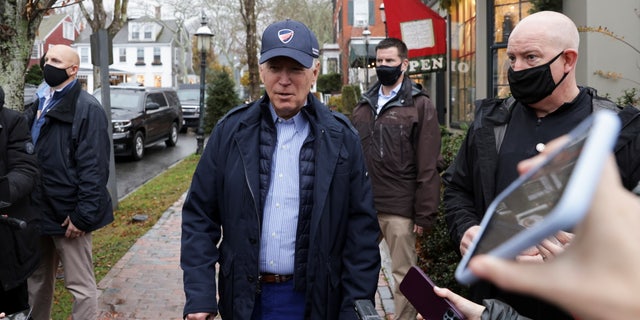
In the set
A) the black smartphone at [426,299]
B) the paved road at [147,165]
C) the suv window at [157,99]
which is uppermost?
the suv window at [157,99]

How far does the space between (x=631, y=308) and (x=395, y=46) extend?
495cm

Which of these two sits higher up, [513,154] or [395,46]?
[395,46]

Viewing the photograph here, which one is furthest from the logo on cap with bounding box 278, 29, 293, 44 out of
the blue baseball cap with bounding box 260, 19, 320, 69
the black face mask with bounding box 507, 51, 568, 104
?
the black face mask with bounding box 507, 51, 568, 104

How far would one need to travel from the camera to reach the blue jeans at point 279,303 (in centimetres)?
304

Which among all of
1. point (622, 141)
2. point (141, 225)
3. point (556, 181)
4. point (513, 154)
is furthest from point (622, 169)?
point (141, 225)

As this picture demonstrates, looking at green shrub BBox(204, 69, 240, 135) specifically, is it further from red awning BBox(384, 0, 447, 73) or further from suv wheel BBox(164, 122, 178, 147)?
red awning BBox(384, 0, 447, 73)

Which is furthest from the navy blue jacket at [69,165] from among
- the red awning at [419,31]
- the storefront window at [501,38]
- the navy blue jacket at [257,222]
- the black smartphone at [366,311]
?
the red awning at [419,31]

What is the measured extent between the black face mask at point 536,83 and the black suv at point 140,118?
51.0 ft

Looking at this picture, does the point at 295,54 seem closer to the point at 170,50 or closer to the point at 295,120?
the point at 295,120

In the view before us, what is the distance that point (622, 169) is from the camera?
250 centimetres

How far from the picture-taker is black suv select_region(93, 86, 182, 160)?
683 inches

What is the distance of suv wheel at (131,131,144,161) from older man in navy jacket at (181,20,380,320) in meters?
15.3

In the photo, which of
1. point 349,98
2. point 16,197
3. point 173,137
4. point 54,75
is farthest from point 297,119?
point 173,137

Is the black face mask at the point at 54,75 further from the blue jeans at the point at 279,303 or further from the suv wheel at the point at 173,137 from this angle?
the suv wheel at the point at 173,137
